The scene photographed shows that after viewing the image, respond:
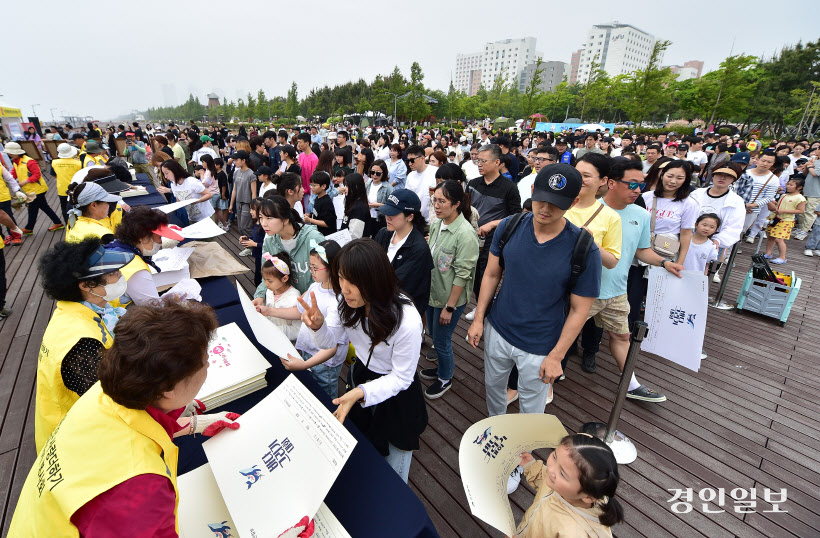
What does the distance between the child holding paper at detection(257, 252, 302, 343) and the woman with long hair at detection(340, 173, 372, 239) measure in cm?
171

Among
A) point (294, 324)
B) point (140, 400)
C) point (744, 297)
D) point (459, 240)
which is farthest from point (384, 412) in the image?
point (744, 297)

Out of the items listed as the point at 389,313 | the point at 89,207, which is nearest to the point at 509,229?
the point at 389,313

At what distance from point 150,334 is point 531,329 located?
1875mm

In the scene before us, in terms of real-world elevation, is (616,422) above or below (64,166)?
below

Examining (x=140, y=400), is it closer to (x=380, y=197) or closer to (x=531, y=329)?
(x=531, y=329)

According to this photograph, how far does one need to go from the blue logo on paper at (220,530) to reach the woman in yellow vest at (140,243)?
1788 millimetres

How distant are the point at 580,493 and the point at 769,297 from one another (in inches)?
199

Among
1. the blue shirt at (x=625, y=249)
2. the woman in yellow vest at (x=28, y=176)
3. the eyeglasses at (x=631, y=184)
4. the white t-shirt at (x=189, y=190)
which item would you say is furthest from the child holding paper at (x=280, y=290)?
the woman in yellow vest at (x=28, y=176)

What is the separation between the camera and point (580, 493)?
1.43 m

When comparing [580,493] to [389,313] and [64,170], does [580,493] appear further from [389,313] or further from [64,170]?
[64,170]

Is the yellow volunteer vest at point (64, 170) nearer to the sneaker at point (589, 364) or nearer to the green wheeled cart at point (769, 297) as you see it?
the sneaker at point (589, 364)

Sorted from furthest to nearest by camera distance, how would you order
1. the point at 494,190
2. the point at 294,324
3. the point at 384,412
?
the point at 494,190, the point at 294,324, the point at 384,412

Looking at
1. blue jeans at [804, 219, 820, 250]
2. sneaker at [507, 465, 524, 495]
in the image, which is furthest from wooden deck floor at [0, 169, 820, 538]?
blue jeans at [804, 219, 820, 250]

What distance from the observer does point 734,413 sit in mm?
3164
